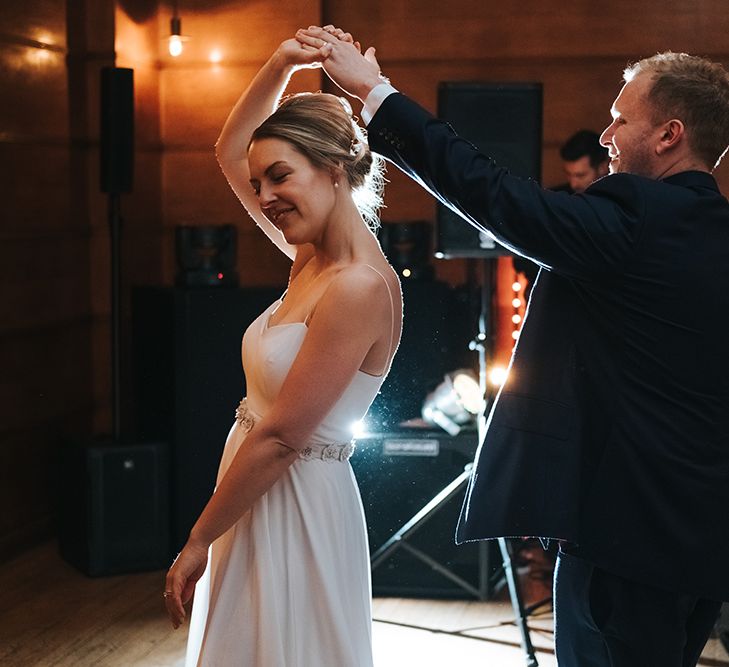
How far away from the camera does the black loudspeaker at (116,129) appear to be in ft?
14.5

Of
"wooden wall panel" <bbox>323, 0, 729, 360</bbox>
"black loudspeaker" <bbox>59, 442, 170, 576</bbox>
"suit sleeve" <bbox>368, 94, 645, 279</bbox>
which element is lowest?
"black loudspeaker" <bbox>59, 442, 170, 576</bbox>

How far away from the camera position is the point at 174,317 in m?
4.39

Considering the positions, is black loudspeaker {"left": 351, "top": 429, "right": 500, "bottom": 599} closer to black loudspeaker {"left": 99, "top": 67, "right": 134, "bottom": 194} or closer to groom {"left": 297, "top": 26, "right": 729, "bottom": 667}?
black loudspeaker {"left": 99, "top": 67, "right": 134, "bottom": 194}

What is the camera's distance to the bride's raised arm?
1839mm

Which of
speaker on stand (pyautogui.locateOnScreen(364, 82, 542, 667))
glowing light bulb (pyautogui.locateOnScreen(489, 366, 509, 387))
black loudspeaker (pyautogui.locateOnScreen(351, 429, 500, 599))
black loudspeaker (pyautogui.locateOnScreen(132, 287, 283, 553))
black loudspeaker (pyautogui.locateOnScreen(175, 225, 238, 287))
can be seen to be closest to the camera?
speaker on stand (pyautogui.locateOnScreen(364, 82, 542, 667))

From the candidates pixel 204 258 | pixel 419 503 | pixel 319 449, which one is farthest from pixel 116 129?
pixel 319 449

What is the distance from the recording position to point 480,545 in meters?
4.09

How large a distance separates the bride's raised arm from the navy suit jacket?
21 cm

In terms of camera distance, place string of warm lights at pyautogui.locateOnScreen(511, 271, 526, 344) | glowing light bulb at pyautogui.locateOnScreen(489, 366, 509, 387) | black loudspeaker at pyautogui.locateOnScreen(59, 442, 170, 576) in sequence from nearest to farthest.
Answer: glowing light bulb at pyautogui.locateOnScreen(489, 366, 509, 387)
black loudspeaker at pyautogui.locateOnScreen(59, 442, 170, 576)
string of warm lights at pyautogui.locateOnScreen(511, 271, 526, 344)

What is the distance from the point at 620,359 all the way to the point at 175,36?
3922 millimetres

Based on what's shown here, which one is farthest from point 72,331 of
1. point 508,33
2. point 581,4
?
point 581,4

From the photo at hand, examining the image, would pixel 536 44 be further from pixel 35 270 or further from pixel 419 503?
pixel 35 270

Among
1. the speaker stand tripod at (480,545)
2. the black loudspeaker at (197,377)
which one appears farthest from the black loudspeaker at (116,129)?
the speaker stand tripod at (480,545)

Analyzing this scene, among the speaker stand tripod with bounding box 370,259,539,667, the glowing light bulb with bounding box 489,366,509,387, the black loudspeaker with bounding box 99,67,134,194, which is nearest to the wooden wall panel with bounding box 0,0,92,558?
the black loudspeaker with bounding box 99,67,134,194
